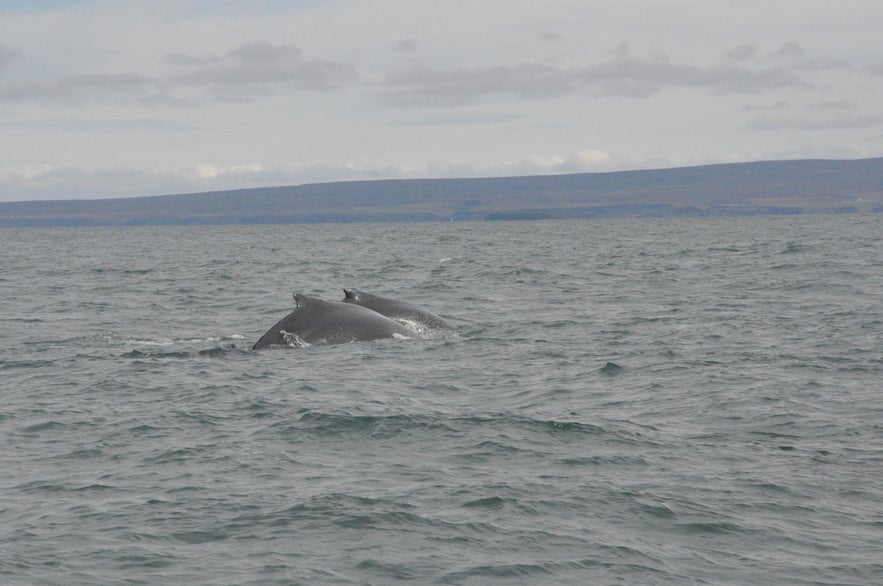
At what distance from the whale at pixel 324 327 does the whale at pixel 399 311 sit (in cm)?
96

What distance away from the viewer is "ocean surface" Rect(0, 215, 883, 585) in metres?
9.59

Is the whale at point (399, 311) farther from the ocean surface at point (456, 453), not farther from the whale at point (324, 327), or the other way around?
the whale at point (324, 327)

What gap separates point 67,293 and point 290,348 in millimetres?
20359

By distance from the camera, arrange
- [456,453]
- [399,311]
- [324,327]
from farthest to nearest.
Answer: [399,311] < [324,327] < [456,453]

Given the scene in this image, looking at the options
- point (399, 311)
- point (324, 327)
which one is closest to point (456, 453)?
point (324, 327)

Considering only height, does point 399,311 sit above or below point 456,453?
above

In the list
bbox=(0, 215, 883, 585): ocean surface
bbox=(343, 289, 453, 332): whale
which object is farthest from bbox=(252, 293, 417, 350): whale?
bbox=(343, 289, 453, 332): whale

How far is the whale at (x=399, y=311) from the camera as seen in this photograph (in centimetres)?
2391

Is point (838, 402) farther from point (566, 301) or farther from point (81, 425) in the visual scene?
point (566, 301)

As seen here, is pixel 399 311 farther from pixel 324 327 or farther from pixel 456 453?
pixel 456 453

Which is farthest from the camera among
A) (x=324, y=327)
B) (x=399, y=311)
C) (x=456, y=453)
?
(x=399, y=311)

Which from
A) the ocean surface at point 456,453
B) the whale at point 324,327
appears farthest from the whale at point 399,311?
the whale at point 324,327

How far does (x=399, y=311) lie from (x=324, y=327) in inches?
98.3

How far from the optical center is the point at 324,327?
72.7ft
